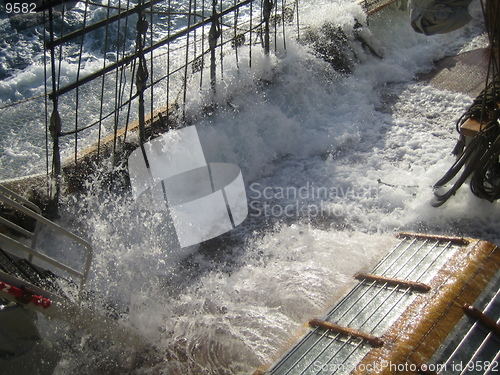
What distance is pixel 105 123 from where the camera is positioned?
21.4 feet

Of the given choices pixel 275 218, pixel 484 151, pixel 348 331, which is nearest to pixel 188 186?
pixel 275 218

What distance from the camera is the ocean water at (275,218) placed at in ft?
12.0

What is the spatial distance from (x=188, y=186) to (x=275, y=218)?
115 cm

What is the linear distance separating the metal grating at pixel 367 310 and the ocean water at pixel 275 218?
22 cm

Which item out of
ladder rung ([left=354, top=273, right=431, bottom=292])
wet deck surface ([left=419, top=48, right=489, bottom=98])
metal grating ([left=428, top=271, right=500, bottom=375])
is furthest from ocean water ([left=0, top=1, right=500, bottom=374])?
metal grating ([left=428, top=271, right=500, bottom=375])

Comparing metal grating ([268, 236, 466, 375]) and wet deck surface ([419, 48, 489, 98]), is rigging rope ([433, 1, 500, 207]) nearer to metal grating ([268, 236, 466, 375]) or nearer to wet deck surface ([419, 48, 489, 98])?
metal grating ([268, 236, 466, 375])

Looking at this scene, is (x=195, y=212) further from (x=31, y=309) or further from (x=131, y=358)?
(x=31, y=309)

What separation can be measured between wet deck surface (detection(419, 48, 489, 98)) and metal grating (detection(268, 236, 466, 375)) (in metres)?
4.45

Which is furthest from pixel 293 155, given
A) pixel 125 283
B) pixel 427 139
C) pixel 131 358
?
pixel 131 358

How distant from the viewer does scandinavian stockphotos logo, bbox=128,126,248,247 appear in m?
5.04

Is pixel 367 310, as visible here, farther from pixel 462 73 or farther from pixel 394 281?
pixel 462 73

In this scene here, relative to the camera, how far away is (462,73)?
7949 millimetres

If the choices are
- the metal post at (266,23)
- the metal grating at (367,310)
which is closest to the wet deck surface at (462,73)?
the metal post at (266,23)

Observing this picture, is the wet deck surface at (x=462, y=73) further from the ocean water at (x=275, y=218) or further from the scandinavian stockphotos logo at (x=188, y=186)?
the scandinavian stockphotos logo at (x=188, y=186)
